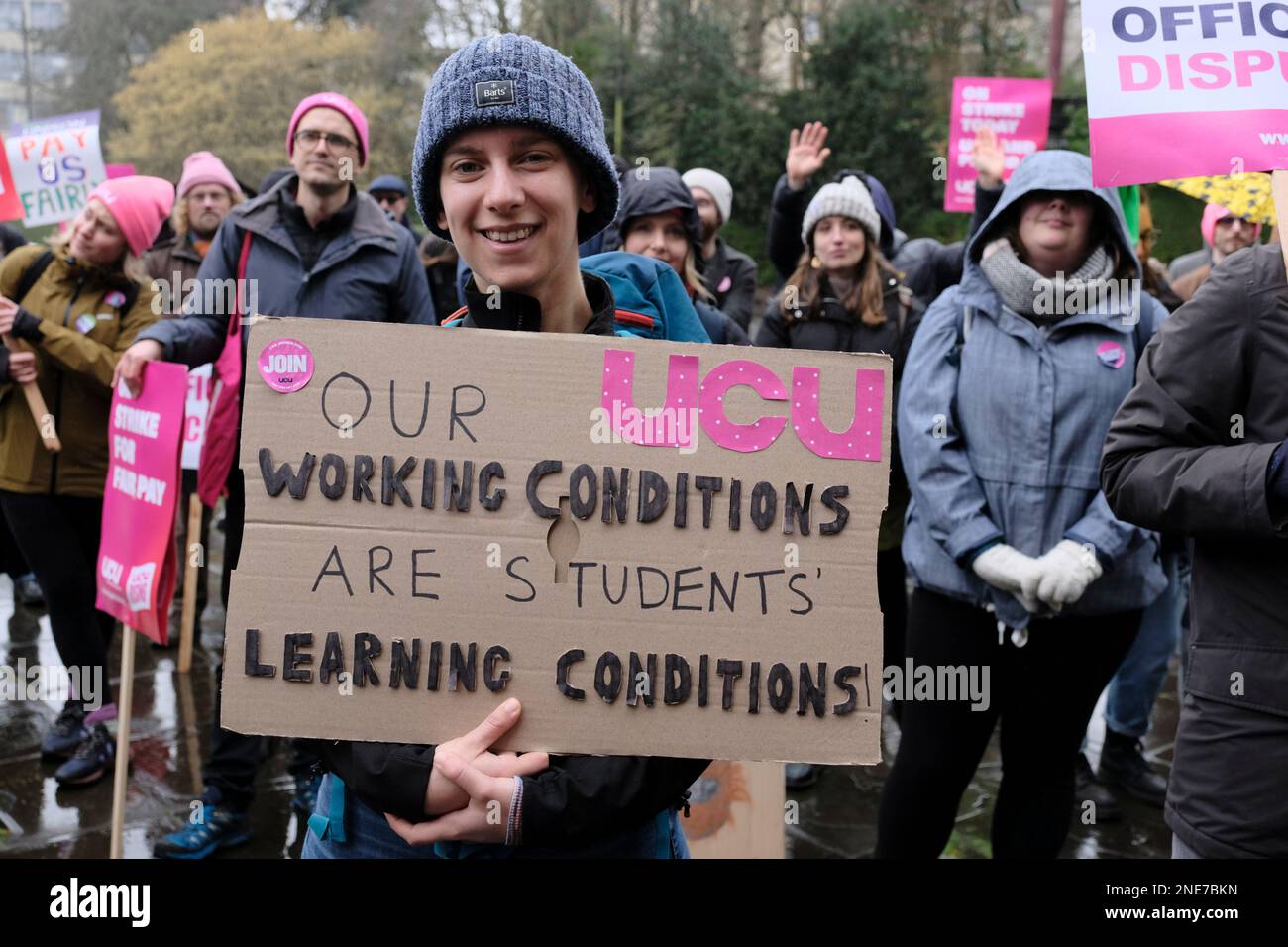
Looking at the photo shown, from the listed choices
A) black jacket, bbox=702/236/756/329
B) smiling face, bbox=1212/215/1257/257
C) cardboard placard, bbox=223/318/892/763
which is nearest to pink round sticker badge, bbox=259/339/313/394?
cardboard placard, bbox=223/318/892/763

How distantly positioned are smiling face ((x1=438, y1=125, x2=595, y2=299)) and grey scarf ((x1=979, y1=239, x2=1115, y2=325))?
5.43 feet

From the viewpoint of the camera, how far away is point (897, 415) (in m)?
3.62

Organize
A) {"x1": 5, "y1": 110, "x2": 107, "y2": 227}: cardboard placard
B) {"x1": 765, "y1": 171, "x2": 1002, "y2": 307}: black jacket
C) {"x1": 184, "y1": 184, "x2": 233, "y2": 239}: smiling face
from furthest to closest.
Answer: {"x1": 5, "y1": 110, "x2": 107, "y2": 227}: cardboard placard
{"x1": 184, "y1": 184, "x2": 233, "y2": 239}: smiling face
{"x1": 765, "y1": 171, "x2": 1002, "y2": 307}: black jacket

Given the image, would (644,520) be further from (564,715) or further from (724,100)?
(724,100)

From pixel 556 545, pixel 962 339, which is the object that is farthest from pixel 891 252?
pixel 556 545

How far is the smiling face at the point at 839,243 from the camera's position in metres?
4.46

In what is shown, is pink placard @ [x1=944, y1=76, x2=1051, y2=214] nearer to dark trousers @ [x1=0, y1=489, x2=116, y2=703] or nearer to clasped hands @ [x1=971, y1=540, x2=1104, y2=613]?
clasped hands @ [x1=971, y1=540, x2=1104, y2=613]

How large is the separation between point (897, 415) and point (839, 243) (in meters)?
1.07

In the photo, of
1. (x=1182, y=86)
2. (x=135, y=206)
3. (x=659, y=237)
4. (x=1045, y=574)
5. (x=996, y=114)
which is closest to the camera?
(x=1182, y=86)

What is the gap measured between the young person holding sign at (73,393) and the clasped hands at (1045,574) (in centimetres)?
308

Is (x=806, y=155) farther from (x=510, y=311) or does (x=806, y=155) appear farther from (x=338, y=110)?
(x=510, y=311)

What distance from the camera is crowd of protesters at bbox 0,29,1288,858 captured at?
5.65ft
